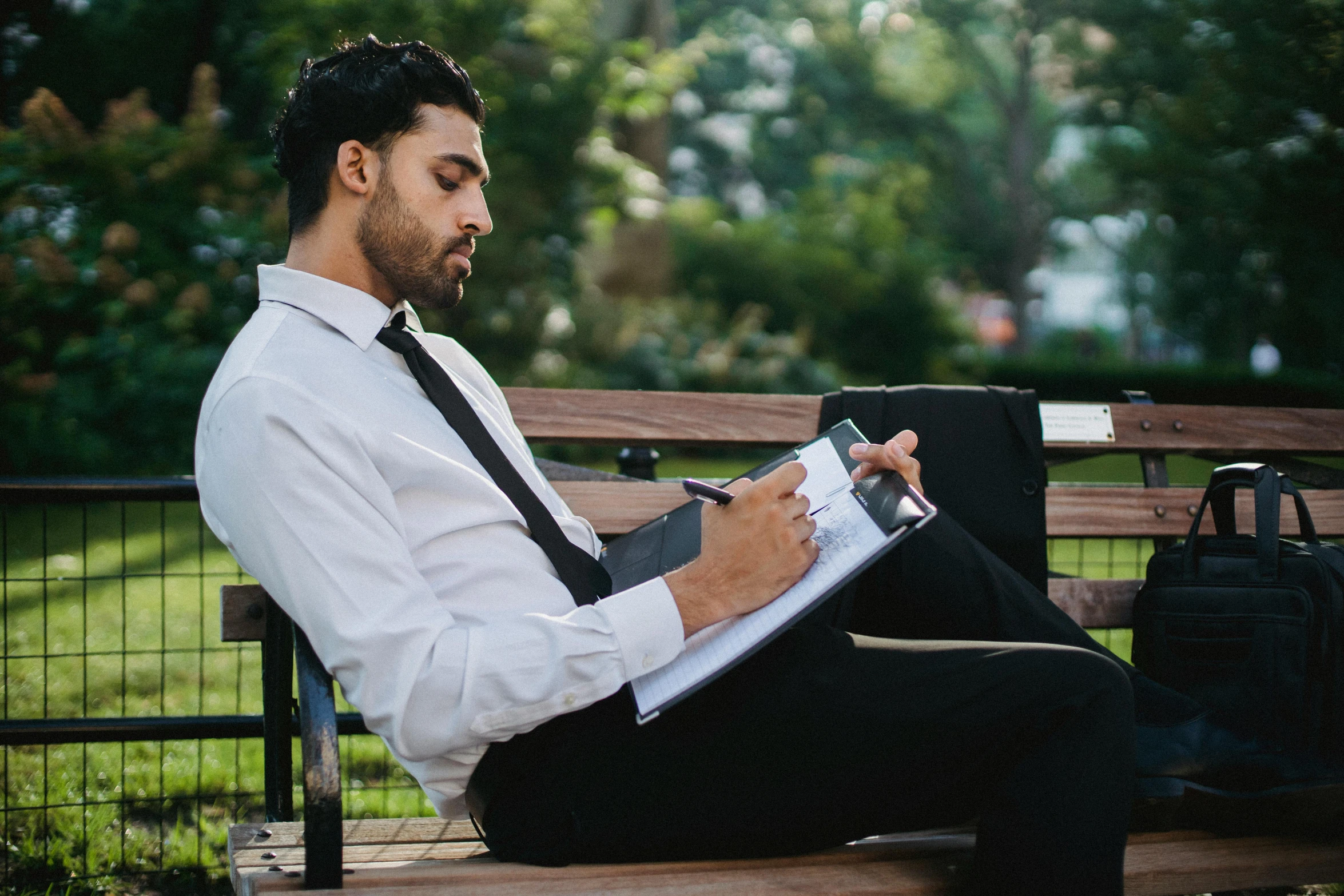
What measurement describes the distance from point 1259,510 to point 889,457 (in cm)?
92

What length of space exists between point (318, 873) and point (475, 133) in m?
1.38

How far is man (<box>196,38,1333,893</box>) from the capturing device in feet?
5.38

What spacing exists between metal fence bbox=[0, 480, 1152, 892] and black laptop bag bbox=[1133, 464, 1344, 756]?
96cm

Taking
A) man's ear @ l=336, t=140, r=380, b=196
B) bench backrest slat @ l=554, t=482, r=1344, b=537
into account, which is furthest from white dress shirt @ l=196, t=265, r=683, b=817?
bench backrest slat @ l=554, t=482, r=1344, b=537

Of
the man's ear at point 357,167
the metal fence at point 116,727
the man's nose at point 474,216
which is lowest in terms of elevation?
the metal fence at point 116,727

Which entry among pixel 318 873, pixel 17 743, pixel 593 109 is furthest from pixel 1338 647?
pixel 593 109

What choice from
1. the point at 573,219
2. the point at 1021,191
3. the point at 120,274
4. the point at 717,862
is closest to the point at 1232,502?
the point at 717,862

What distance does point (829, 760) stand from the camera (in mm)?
1769

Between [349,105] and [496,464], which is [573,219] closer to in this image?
[349,105]

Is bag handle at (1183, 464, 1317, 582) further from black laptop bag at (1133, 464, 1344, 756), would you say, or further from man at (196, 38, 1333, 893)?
man at (196, 38, 1333, 893)

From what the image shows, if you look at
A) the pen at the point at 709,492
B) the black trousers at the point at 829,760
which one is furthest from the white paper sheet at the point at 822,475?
the black trousers at the point at 829,760

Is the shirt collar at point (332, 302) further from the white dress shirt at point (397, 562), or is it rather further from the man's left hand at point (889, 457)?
the man's left hand at point (889, 457)

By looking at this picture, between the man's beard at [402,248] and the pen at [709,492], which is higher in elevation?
the man's beard at [402,248]

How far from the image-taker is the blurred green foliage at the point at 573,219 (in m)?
6.98
